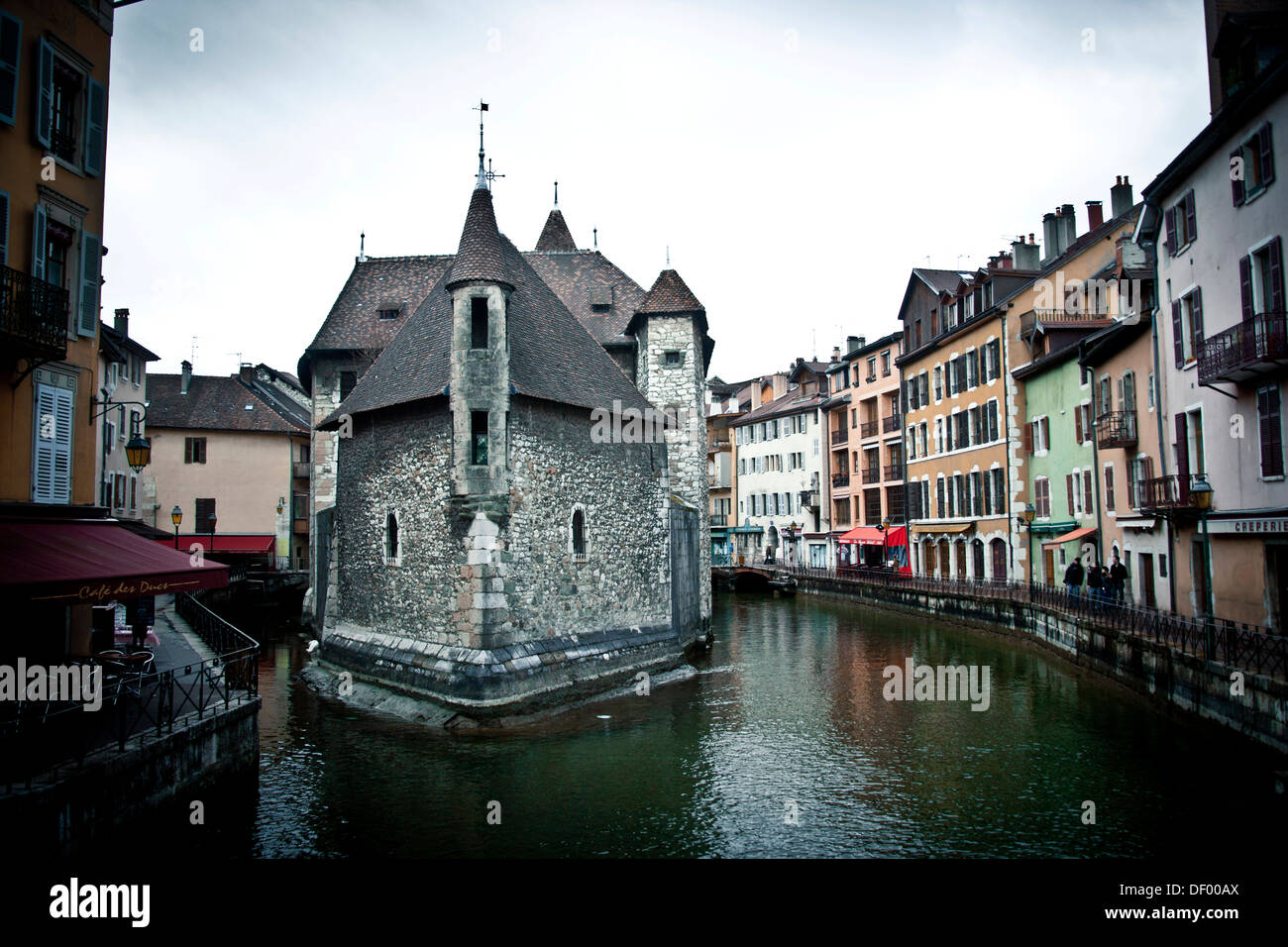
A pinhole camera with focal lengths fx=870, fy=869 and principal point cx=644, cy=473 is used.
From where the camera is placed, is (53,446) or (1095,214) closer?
(53,446)

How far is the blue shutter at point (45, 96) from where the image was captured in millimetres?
12094

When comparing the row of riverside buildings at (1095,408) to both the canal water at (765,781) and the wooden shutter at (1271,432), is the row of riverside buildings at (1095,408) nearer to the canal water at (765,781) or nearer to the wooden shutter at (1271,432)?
the wooden shutter at (1271,432)

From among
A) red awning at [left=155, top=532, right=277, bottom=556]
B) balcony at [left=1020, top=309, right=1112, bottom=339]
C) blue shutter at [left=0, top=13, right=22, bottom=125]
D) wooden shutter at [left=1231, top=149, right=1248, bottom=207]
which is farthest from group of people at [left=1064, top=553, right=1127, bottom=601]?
red awning at [left=155, top=532, right=277, bottom=556]

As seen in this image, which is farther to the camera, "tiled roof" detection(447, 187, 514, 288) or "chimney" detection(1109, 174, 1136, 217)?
"chimney" detection(1109, 174, 1136, 217)

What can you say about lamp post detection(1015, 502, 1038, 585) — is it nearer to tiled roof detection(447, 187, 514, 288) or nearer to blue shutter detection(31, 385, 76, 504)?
tiled roof detection(447, 187, 514, 288)

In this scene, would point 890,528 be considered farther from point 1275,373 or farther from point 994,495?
point 1275,373

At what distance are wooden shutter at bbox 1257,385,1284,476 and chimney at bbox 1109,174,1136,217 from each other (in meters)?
20.3

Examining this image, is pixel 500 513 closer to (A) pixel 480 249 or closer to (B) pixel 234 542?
(A) pixel 480 249

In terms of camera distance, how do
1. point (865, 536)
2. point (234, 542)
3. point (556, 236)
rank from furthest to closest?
1. point (234, 542)
2. point (865, 536)
3. point (556, 236)

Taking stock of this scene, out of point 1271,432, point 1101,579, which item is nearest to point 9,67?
point 1271,432

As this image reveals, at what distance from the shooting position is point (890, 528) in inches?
1805

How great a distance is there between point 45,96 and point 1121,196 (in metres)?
34.6

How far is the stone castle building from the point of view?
1823cm

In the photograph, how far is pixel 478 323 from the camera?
18.8m
